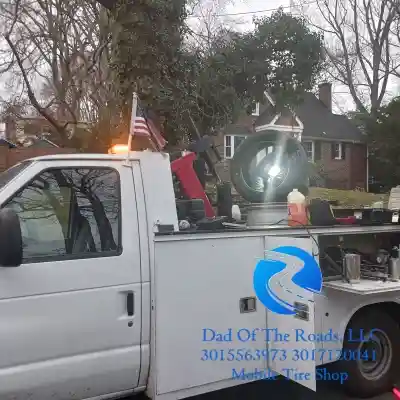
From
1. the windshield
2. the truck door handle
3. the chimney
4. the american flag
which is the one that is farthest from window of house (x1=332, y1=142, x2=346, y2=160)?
the windshield

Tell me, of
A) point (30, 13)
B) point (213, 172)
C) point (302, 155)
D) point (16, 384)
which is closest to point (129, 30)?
point (213, 172)

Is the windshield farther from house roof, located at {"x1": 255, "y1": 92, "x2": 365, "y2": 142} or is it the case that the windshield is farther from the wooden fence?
house roof, located at {"x1": 255, "y1": 92, "x2": 365, "y2": 142}

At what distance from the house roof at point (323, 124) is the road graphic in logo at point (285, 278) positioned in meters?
24.9

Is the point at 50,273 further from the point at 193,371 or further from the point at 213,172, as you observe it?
the point at 213,172

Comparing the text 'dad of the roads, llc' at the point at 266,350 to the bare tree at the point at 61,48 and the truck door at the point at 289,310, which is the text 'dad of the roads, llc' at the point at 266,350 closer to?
the truck door at the point at 289,310

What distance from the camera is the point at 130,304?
3.16m

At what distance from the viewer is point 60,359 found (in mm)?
2934

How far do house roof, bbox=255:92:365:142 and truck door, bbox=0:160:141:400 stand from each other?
1003 inches

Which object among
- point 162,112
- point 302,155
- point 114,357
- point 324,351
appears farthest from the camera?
point 162,112

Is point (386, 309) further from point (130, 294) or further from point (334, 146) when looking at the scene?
point (334, 146)

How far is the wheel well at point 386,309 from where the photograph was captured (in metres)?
4.13

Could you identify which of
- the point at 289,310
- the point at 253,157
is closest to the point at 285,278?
the point at 289,310

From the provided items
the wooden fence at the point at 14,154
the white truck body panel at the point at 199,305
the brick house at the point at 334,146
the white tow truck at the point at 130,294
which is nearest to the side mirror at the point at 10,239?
the white tow truck at the point at 130,294

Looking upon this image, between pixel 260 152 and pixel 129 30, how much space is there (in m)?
3.04
